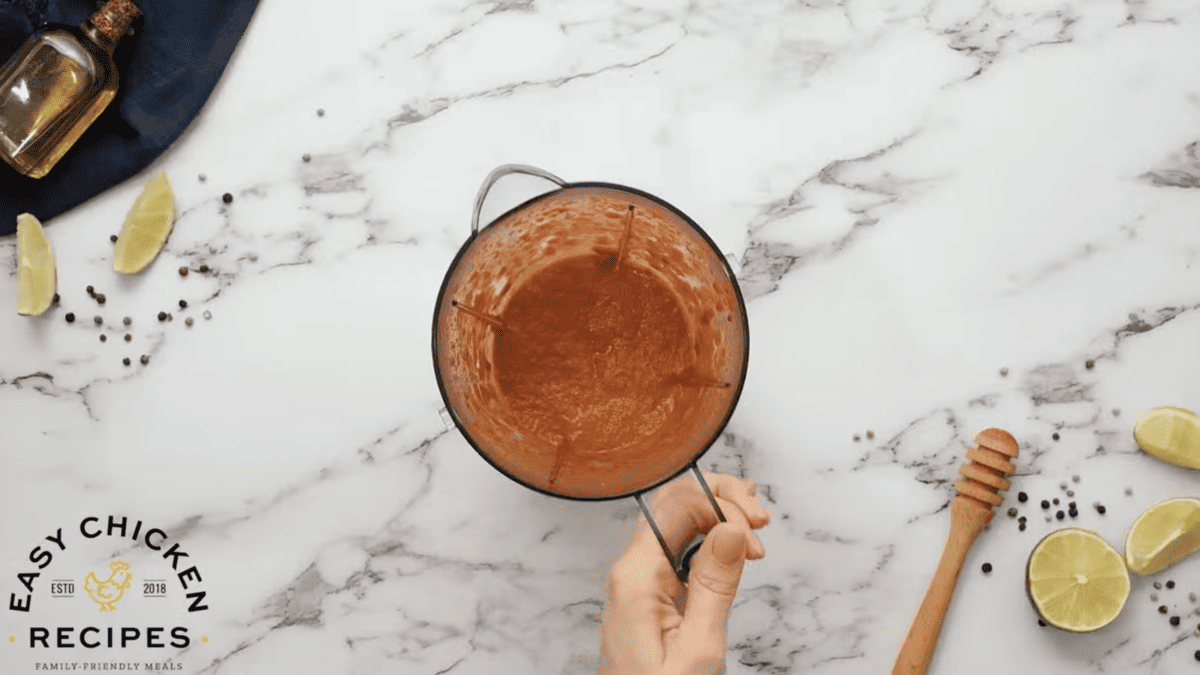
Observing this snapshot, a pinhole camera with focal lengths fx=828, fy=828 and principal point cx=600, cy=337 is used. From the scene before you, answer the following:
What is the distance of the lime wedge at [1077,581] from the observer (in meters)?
0.94

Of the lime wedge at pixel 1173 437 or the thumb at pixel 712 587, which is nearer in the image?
the thumb at pixel 712 587

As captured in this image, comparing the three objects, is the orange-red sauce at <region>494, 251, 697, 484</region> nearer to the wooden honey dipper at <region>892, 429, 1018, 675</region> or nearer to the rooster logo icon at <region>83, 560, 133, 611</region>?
the wooden honey dipper at <region>892, 429, 1018, 675</region>

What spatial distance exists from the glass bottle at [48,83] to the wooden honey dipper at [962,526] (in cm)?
110

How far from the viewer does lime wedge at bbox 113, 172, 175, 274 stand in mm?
987

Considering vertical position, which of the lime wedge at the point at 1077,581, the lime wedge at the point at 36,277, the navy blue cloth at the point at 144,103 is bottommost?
the lime wedge at the point at 1077,581

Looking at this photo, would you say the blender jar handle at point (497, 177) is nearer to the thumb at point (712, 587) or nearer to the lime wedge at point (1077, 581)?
the thumb at point (712, 587)

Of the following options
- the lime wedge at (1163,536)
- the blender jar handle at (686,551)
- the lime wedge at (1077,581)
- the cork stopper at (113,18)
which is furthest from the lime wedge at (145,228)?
the lime wedge at (1163,536)

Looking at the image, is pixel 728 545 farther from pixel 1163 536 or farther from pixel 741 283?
pixel 1163 536

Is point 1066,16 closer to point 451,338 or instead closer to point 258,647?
point 451,338

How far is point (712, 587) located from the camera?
823 mm

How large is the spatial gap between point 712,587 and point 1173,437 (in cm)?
59

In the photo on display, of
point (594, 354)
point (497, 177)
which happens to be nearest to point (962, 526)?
point (594, 354)

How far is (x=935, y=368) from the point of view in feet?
3.24

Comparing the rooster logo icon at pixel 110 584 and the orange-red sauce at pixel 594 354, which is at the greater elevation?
the orange-red sauce at pixel 594 354
